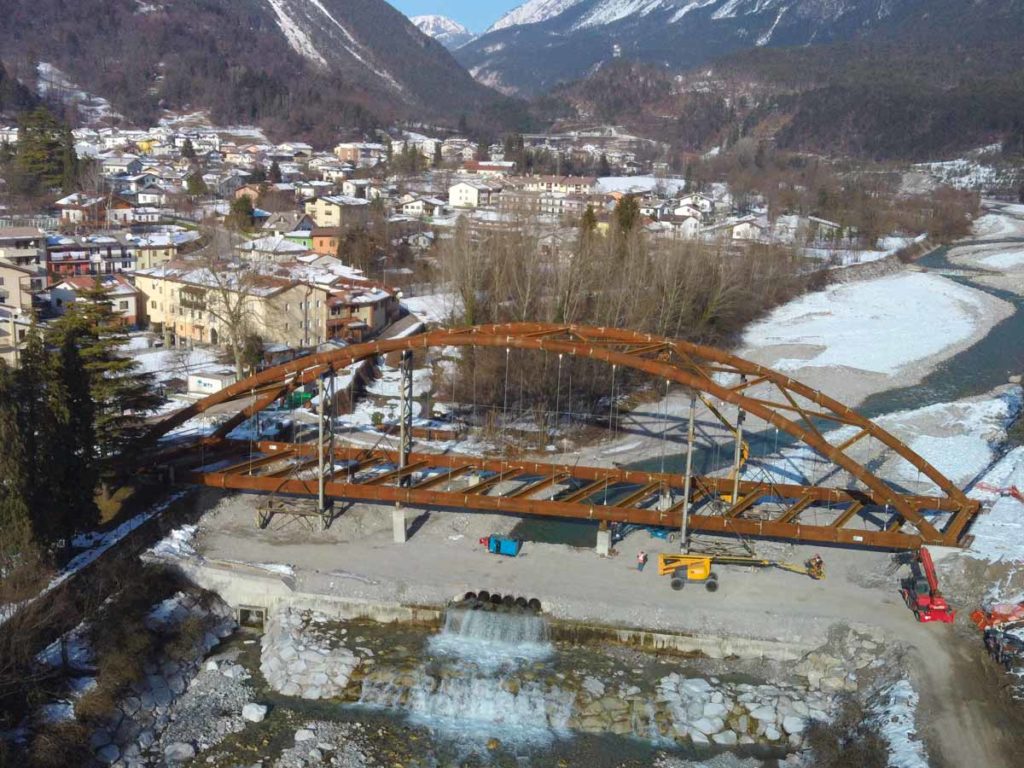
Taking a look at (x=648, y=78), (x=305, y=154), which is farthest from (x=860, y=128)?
(x=305, y=154)

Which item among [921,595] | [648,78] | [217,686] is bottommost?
[217,686]

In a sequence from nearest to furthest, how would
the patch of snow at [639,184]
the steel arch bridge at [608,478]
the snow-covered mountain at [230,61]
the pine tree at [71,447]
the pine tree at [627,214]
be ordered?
the pine tree at [71,447] < the steel arch bridge at [608,478] < the pine tree at [627,214] < the patch of snow at [639,184] < the snow-covered mountain at [230,61]

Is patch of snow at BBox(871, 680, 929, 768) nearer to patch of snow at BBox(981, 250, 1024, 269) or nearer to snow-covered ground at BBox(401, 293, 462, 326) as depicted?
snow-covered ground at BBox(401, 293, 462, 326)

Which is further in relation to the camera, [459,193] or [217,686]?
[459,193]

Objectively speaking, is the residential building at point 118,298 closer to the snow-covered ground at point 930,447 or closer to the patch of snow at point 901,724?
the snow-covered ground at point 930,447

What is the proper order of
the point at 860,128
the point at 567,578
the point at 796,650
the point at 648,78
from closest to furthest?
the point at 796,650
the point at 567,578
the point at 860,128
the point at 648,78

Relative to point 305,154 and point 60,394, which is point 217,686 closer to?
point 60,394

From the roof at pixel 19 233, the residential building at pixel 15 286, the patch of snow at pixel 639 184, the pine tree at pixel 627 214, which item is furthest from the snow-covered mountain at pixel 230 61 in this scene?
the residential building at pixel 15 286
